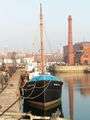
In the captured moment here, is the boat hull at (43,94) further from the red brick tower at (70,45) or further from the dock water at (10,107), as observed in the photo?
the red brick tower at (70,45)

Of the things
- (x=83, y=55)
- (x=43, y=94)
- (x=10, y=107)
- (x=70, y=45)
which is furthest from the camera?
(x=83, y=55)

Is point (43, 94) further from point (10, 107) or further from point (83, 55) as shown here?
point (83, 55)

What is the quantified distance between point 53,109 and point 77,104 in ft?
19.9

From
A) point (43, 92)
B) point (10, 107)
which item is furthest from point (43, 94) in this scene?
point (10, 107)

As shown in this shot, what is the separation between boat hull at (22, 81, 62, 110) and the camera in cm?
3073

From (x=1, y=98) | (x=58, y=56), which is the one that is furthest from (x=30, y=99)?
(x=58, y=56)

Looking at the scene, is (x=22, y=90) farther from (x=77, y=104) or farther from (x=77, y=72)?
(x=77, y=72)

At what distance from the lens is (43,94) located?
30.8 m

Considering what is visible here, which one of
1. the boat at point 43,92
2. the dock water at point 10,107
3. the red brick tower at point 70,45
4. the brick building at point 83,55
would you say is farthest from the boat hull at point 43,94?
the brick building at point 83,55

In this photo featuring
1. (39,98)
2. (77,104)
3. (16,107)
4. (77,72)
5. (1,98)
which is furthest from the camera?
(77,72)

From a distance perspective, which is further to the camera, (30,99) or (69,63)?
(69,63)

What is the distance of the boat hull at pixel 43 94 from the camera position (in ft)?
101

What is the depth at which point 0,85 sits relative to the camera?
37.6 metres

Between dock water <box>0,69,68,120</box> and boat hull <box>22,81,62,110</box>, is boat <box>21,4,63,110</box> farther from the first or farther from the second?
dock water <box>0,69,68,120</box>
